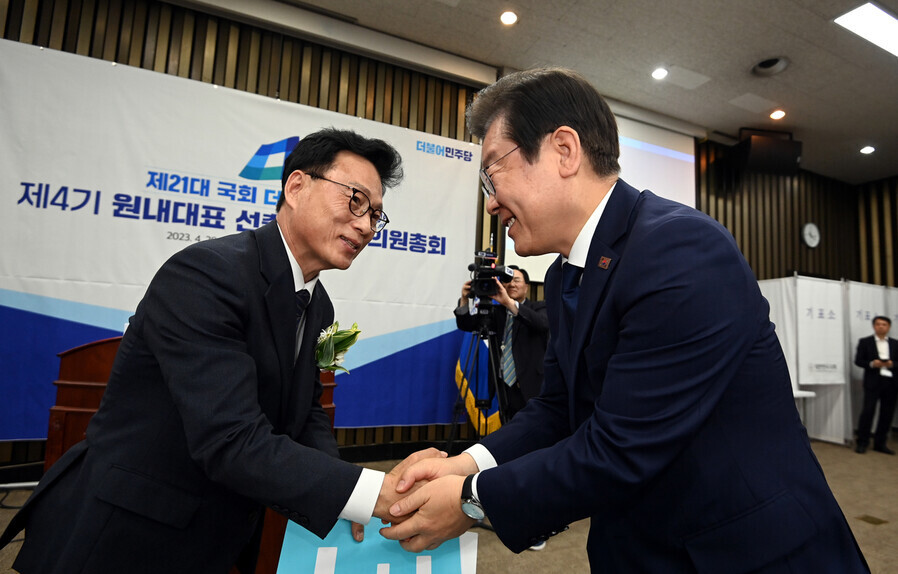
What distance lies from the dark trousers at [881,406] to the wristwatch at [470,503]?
7.20 metres

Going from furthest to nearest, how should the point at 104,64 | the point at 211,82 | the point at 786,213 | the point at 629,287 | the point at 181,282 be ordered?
the point at 786,213 < the point at 211,82 < the point at 104,64 < the point at 181,282 < the point at 629,287

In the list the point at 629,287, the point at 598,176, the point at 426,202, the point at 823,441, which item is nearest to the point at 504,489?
the point at 629,287

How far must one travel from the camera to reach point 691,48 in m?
4.70

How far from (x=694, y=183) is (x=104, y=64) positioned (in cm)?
667

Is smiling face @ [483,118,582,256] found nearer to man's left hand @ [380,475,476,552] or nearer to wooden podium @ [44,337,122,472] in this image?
man's left hand @ [380,475,476,552]

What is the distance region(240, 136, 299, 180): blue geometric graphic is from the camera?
395 cm

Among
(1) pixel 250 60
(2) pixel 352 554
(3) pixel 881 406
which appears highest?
(1) pixel 250 60

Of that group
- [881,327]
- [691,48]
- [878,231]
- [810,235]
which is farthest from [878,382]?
[691,48]

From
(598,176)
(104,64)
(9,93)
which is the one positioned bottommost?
(598,176)

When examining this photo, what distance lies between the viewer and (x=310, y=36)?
443cm

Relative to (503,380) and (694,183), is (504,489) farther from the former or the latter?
(694,183)

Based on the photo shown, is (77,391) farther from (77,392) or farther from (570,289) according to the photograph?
(570,289)

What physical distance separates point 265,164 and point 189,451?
3484 mm

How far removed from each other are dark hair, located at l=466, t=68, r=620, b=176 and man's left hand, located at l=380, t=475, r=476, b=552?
808 mm
